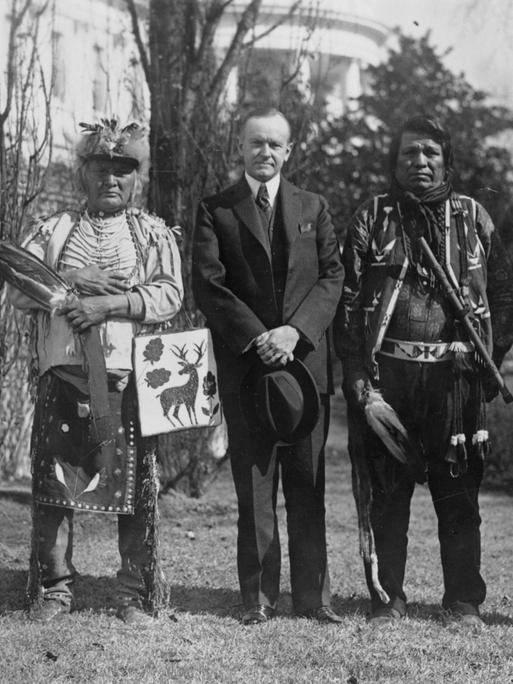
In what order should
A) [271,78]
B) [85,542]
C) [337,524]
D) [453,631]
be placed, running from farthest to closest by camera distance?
[271,78], [337,524], [85,542], [453,631]

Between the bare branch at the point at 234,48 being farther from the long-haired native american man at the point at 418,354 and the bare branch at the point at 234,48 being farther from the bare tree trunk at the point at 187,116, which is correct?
the long-haired native american man at the point at 418,354

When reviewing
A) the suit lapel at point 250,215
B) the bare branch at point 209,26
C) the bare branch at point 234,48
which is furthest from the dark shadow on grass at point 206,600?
the bare branch at point 209,26

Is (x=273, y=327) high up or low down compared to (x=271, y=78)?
down

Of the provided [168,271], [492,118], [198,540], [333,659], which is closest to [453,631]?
[333,659]

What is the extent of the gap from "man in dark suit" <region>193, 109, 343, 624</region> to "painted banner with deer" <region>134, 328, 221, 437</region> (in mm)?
94

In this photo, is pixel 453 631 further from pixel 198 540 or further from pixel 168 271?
pixel 198 540

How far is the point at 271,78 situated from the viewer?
31.2 feet

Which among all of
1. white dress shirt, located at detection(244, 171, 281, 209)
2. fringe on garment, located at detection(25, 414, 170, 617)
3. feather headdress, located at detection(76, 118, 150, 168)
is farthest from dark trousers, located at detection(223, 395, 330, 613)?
feather headdress, located at detection(76, 118, 150, 168)

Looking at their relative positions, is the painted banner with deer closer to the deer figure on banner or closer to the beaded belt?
the deer figure on banner

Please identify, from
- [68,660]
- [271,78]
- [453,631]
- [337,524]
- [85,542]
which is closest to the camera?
[68,660]

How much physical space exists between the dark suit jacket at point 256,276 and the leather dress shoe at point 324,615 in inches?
40.3

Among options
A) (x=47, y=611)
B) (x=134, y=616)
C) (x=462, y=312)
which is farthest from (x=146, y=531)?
(x=462, y=312)

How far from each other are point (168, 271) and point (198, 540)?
3052 millimetres

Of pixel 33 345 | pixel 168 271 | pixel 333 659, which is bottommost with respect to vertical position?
pixel 333 659
